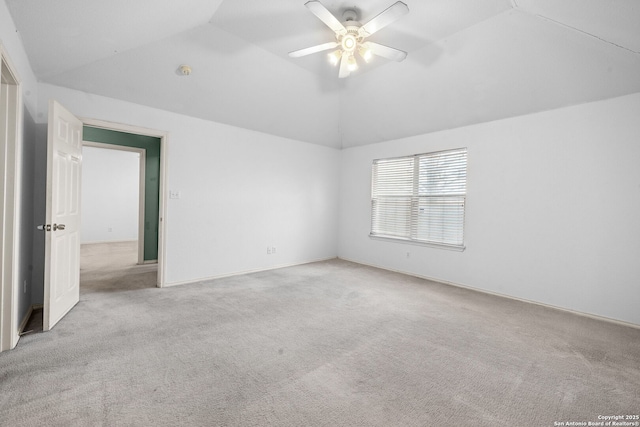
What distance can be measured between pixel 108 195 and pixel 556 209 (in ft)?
32.5

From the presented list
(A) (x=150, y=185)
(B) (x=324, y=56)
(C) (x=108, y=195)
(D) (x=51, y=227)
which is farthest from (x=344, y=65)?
(C) (x=108, y=195)

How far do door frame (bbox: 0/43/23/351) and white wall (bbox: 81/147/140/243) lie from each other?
243 inches

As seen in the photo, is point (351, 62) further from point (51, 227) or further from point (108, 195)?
point (108, 195)

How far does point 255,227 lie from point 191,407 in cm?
341

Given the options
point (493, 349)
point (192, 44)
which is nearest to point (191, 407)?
point (493, 349)

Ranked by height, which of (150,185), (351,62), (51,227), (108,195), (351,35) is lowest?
(51,227)

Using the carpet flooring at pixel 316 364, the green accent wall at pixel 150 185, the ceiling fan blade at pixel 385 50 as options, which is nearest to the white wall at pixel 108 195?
the green accent wall at pixel 150 185

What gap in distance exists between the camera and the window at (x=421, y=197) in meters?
4.40

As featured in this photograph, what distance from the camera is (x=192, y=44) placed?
10.2ft

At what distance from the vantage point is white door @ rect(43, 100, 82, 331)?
2.62 metres

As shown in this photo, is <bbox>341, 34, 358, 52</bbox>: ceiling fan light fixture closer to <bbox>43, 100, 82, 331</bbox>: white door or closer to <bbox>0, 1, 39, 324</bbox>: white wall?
<bbox>0, 1, 39, 324</bbox>: white wall

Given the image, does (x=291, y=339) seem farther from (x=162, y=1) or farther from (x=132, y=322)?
(x=162, y=1)

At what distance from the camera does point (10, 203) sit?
2209 millimetres

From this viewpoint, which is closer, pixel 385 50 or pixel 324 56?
pixel 385 50
